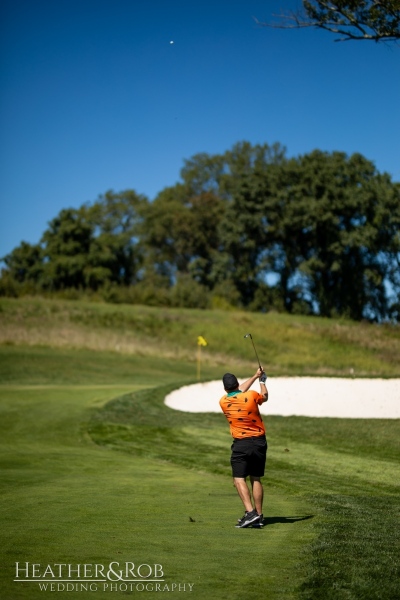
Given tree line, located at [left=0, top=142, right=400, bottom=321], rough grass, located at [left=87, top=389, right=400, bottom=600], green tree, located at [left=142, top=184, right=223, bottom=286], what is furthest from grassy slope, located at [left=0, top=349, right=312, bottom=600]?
green tree, located at [left=142, top=184, right=223, bottom=286]

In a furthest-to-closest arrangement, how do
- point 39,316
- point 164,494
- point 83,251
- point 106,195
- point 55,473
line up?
point 106,195 < point 83,251 < point 39,316 < point 55,473 < point 164,494

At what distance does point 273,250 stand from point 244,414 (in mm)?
62129

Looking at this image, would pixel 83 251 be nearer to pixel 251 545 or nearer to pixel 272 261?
pixel 272 261

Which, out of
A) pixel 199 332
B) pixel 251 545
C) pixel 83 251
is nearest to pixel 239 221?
pixel 83 251

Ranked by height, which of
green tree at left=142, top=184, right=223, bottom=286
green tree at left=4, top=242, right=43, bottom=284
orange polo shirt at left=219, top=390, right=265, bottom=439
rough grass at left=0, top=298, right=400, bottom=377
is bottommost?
orange polo shirt at left=219, top=390, right=265, bottom=439

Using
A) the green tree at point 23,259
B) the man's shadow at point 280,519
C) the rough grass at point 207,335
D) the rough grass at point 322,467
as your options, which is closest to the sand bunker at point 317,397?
the rough grass at point 322,467

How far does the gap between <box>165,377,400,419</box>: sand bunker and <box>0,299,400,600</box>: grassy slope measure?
3.48ft

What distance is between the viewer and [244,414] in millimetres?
8531

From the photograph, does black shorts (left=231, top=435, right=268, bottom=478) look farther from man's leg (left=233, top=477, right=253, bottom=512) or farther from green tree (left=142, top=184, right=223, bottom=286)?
green tree (left=142, top=184, right=223, bottom=286)

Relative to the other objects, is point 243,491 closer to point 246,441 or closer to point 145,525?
point 246,441

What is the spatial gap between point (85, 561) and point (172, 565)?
0.63m

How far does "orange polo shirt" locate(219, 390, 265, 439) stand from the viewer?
27.9ft

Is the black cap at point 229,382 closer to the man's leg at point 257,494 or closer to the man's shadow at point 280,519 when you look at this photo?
the man's leg at point 257,494

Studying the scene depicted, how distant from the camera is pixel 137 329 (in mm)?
50125
